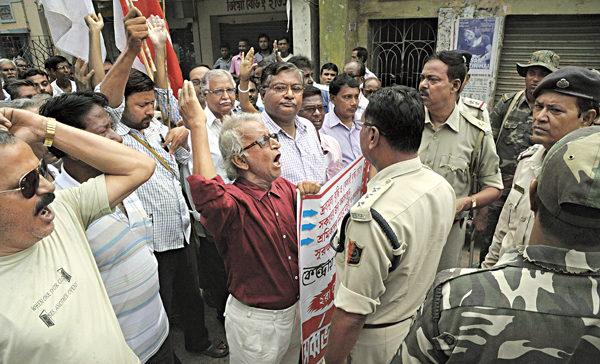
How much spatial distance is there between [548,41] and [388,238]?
24.8 ft

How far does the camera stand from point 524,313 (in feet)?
3.28

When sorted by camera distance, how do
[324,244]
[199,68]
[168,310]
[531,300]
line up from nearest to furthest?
[531,300] < [324,244] < [168,310] < [199,68]

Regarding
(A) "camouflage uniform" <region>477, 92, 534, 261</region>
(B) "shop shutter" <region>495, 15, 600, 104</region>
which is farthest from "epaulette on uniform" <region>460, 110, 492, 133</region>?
(B) "shop shutter" <region>495, 15, 600, 104</region>

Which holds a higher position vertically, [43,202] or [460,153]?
Answer: [43,202]

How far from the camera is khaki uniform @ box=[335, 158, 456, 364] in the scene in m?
1.61

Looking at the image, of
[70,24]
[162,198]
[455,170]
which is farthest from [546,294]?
[70,24]

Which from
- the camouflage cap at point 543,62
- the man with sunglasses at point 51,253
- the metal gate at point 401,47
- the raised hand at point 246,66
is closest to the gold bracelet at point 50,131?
the man with sunglasses at point 51,253

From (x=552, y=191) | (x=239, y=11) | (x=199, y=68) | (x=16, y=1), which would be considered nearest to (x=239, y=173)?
(x=552, y=191)

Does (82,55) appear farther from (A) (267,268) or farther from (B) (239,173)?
(A) (267,268)

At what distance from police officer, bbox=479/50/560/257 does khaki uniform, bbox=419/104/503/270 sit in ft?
4.43

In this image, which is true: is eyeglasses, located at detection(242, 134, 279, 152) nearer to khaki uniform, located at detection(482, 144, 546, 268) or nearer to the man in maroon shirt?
the man in maroon shirt

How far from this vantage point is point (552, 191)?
105 centimetres

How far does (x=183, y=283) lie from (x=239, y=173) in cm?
138

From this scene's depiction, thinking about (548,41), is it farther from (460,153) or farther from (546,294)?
(546,294)
